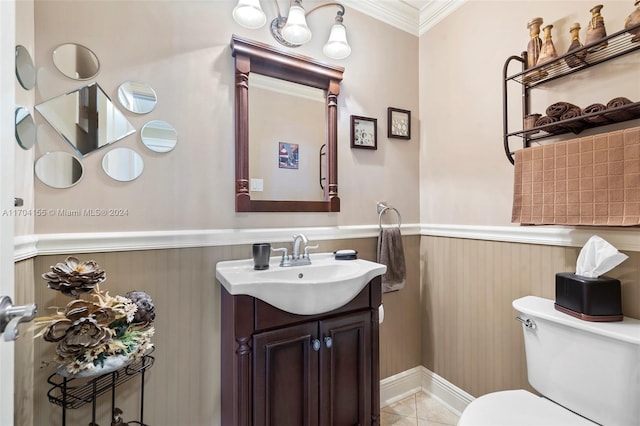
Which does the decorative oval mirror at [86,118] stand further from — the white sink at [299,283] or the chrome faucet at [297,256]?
the chrome faucet at [297,256]

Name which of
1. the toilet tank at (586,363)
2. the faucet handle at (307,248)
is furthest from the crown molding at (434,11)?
the toilet tank at (586,363)

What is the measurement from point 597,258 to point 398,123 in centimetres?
125

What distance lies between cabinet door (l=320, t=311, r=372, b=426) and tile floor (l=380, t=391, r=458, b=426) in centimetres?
46

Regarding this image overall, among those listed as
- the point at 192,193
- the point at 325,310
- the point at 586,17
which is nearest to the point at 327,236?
the point at 325,310

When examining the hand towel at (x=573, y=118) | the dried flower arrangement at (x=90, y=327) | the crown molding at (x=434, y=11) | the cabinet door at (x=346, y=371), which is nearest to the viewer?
the dried flower arrangement at (x=90, y=327)

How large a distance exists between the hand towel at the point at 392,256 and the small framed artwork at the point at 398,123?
2.08ft

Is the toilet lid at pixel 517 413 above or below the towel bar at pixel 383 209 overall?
below

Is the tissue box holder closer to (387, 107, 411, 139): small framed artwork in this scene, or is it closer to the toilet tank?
the toilet tank

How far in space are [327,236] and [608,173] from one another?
48.0 inches

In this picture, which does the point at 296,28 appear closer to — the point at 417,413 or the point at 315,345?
the point at 315,345

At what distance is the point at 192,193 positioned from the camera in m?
1.40

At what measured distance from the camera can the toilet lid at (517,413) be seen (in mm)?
1047

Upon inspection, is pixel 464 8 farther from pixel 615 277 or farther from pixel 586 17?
pixel 615 277

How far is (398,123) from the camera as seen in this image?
78.2 inches
